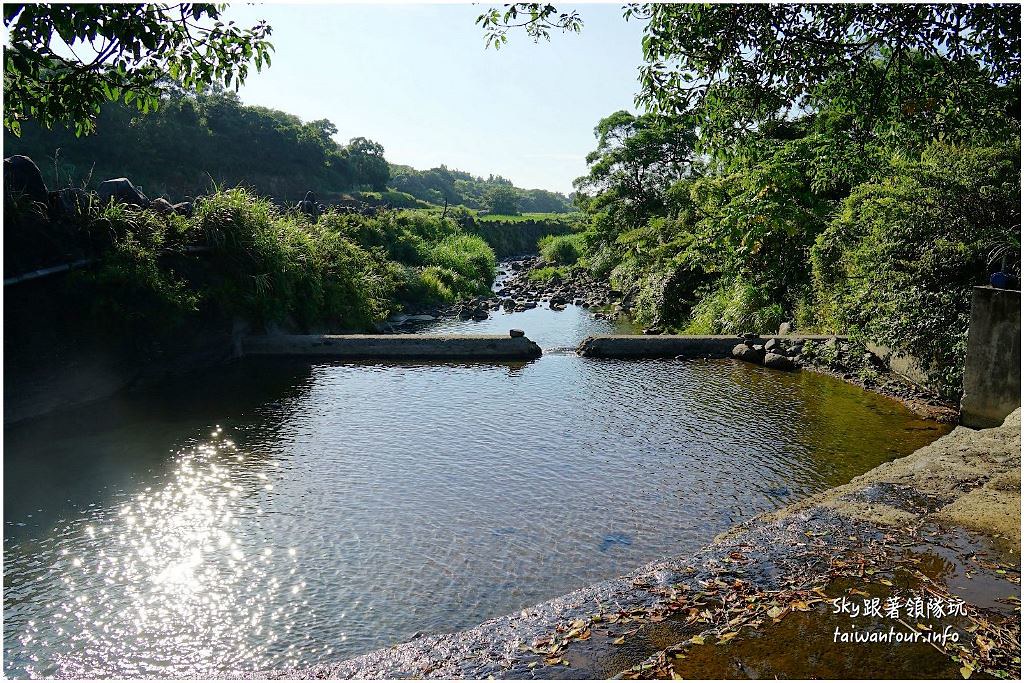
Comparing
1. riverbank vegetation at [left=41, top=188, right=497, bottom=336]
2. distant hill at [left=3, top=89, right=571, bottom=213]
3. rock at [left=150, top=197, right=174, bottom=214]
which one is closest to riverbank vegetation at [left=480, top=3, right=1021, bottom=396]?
riverbank vegetation at [left=41, top=188, right=497, bottom=336]

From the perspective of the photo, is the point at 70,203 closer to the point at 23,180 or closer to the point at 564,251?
the point at 23,180

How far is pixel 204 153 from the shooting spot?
53.1 m

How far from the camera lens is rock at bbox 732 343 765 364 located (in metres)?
15.3

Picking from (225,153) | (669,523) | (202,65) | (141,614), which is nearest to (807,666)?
(669,523)

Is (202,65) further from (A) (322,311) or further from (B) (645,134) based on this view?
(B) (645,134)

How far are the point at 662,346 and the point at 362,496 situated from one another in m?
9.28

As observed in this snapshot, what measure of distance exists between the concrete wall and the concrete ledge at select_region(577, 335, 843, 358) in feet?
18.6

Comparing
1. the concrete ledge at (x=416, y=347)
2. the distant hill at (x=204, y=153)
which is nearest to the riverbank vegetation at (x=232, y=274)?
the concrete ledge at (x=416, y=347)

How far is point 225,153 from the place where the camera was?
182 ft

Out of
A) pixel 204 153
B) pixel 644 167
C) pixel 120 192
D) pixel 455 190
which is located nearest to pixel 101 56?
pixel 120 192

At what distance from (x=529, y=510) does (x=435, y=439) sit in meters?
2.83

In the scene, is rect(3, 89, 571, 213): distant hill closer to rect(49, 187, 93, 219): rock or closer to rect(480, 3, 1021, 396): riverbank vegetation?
rect(49, 187, 93, 219): rock

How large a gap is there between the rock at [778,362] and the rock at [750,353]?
0.41 meters

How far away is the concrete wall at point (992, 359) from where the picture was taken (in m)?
9.48
